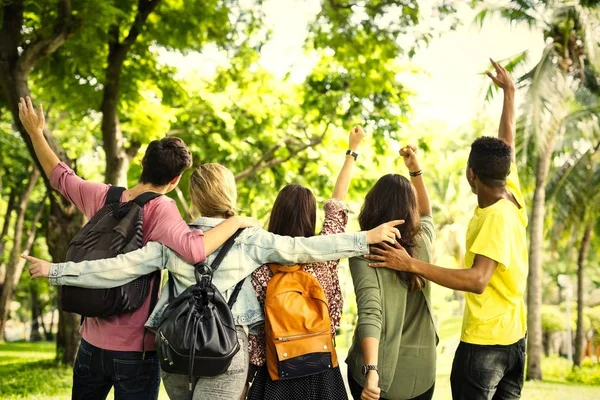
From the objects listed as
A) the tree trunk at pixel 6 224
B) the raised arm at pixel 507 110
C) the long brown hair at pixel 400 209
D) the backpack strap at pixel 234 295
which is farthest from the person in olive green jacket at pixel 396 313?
the tree trunk at pixel 6 224

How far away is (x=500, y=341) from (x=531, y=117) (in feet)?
48.4

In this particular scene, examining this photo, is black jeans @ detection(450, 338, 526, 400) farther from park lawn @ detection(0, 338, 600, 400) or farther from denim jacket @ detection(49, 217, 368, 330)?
park lawn @ detection(0, 338, 600, 400)

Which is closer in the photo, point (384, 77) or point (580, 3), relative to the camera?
point (384, 77)

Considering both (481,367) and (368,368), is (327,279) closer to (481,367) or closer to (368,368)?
(368,368)

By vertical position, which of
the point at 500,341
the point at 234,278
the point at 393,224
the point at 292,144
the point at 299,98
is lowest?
the point at 500,341

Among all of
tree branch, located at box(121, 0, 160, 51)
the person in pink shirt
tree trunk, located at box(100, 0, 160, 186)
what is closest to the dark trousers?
the person in pink shirt

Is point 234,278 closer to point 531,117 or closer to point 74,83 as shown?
point 74,83

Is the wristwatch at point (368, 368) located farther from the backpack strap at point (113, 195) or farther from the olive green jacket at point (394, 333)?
the backpack strap at point (113, 195)

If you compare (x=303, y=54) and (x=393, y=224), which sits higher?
(x=303, y=54)

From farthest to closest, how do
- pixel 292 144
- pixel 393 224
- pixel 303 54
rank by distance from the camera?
pixel 292 144 → pixel 303 54 → pixel 393 224

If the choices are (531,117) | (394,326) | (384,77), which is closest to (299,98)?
(384,77)

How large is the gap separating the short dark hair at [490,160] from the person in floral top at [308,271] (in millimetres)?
720

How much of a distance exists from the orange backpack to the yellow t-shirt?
2.44 ft

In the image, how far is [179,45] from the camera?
12.2m
